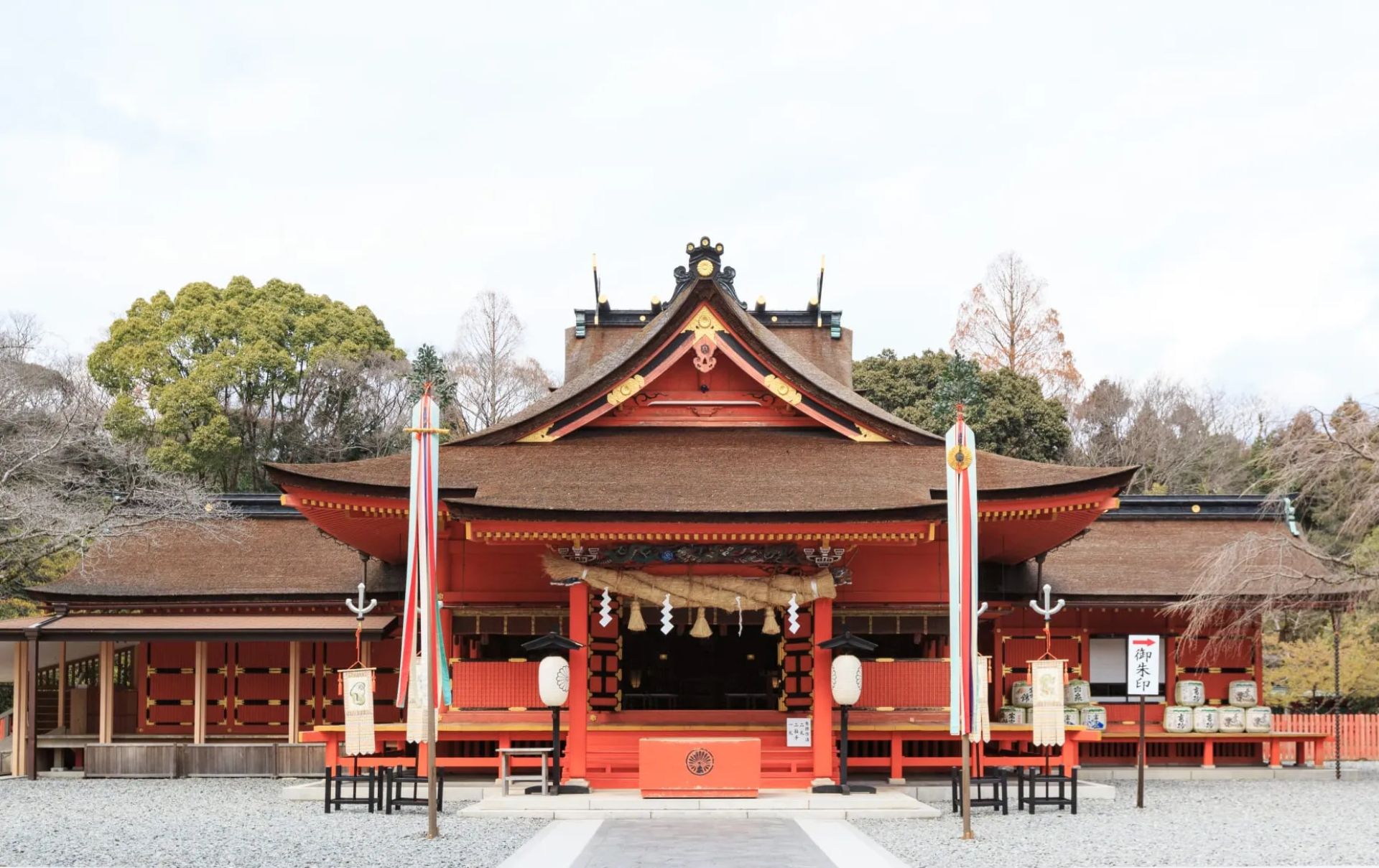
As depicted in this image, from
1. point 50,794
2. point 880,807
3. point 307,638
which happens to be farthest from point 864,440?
point 50,794

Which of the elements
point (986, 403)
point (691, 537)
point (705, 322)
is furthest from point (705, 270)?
point (986, 403)

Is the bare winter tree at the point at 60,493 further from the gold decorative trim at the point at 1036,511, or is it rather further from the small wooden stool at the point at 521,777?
the gold decorative trim at the point at 1036,511

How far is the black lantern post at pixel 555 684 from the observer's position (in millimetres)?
17547

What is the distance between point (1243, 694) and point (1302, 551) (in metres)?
3.30

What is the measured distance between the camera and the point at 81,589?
2288 centimetres

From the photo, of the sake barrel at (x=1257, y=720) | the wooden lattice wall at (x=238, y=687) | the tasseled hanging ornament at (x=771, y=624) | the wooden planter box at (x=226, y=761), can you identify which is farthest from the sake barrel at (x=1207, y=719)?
the wooden planter box at (x=226, y=761)

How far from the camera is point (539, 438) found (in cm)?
2142

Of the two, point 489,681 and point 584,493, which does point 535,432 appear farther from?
point 489,681

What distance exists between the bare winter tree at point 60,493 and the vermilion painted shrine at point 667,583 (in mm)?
700

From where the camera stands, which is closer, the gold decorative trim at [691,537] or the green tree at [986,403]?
the gold decorative trim at [691,537]

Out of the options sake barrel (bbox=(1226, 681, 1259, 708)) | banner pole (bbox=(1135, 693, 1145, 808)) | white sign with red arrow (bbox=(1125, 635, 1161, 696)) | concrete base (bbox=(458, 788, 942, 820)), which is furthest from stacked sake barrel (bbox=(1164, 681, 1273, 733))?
concrete base (bbox=(458, 788, 942, 820))

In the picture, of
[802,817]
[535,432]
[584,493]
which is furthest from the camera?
[535,432]

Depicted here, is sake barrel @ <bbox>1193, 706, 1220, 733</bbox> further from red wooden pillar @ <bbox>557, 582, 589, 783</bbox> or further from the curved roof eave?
red wooden pillar @ <bbox>557, 582, 589, 783</bbox>

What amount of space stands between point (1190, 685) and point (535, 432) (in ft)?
39.1
